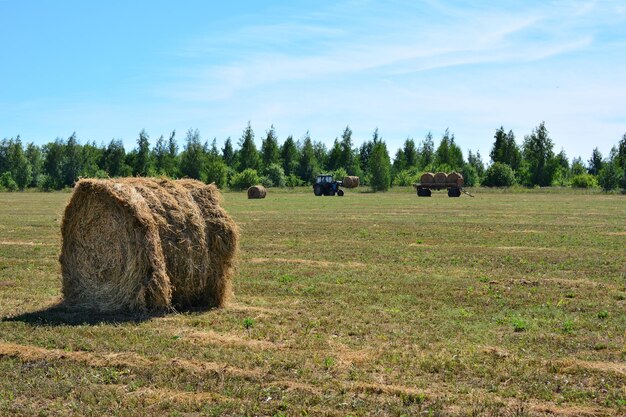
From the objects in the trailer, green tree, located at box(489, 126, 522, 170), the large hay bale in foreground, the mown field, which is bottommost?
the mown field

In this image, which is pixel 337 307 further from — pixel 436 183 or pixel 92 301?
pixel 436 183

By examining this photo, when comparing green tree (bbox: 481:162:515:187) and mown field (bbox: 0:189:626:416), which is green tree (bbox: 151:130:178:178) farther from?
mown field (bbox: 0:189:626:416)

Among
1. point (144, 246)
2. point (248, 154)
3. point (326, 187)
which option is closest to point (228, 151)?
point (248, 154)

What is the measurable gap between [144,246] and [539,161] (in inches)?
4491

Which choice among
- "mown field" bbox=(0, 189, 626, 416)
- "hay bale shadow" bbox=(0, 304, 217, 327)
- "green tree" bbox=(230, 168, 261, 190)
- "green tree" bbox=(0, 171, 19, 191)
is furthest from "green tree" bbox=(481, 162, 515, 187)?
"hay bale shadow" bbox=(0, 304, 217, 327)

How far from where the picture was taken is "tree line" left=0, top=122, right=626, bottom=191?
10869 centimetres

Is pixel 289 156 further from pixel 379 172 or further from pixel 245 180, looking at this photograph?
pixel 379 172

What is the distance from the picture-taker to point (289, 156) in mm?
132125

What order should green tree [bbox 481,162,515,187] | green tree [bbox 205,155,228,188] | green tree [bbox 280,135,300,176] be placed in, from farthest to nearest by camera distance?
1. green tree [bbox 280,135,300,176]
2. green tree [bbox 205,155,228,188]
3. green tree [bbox 481,162,515,187]

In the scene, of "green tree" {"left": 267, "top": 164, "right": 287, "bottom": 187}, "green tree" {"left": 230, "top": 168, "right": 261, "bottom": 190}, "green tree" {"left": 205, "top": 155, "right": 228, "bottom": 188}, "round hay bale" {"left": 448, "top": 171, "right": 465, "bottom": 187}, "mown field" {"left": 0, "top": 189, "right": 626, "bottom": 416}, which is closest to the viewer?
"mown field" {"left": 0, "top": 189, "right": 626, "bottom": 416}

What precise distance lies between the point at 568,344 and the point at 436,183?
6989cm

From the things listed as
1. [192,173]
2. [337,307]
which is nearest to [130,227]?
[337,307]

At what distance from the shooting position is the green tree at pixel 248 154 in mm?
129375

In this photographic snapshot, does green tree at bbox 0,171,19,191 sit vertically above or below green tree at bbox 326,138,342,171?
below
